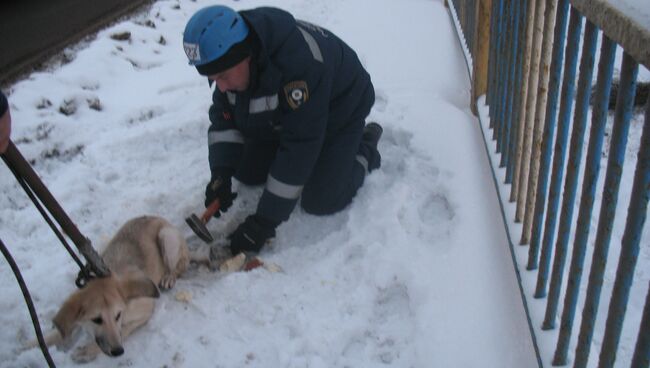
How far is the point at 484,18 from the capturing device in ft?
14.2

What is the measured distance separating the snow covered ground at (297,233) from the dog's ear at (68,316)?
11.0 inches

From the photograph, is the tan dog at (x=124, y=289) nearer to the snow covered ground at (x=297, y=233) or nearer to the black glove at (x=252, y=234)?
the snow covered ground at (x=297, y=233)

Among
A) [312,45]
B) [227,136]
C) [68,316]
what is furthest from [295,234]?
[68,316]

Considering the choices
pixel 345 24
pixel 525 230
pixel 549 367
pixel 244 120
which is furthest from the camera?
pixel 345 24

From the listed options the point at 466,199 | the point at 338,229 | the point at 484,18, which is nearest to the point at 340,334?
the point at 338,229

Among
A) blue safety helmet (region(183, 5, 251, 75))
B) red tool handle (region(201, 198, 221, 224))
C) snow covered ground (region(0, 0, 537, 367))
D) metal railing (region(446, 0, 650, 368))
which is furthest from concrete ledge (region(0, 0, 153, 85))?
metal railing (region(446, 0, 650, 368))

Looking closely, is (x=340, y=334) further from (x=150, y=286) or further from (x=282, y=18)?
(x=282, y=18)

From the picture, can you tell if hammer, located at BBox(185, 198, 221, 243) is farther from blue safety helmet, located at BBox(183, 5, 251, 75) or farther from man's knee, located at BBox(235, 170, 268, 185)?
blue safety helmet, located at BBox(183, 5, 251, 75)

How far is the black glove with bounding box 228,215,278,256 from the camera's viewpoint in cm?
322

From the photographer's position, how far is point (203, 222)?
3.31 metres

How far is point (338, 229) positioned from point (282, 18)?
1.14 meters

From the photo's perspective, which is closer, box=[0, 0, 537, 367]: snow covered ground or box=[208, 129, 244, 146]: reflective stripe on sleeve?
box=[0, 0, 537, 367]: snow covered ground

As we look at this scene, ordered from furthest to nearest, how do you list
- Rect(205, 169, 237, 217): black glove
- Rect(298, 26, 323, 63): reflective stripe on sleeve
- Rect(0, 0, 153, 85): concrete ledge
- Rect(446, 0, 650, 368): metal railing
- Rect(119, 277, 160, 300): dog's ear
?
Rect(0, 0, 153, 85): concrete ledge
Rect(205, 169, 237, 217): black glove
Rect(298, 26, 323, 63): reflective stripe on sleeve
Rect(119, 277, 160, 300): dog's ear
Rect(446, 0, 650, 368): metal railing

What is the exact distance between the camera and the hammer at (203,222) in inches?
127
